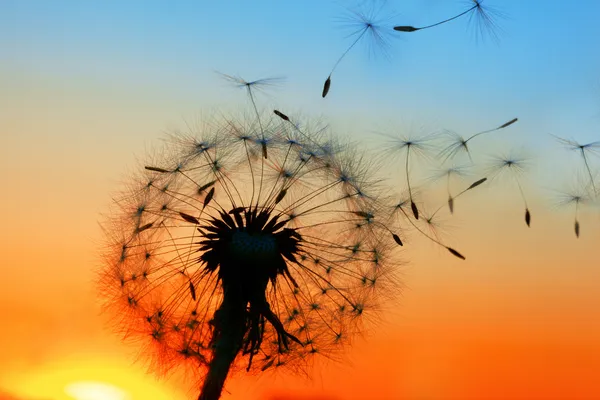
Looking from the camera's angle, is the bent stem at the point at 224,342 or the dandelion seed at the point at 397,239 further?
the dandelion seed at the point at 397,239

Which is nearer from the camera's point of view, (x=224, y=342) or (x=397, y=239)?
(x=224, y=342)

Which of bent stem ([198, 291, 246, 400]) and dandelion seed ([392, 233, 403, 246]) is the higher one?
dandelion seed ([392, 233, 403, 246])

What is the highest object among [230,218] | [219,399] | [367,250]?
[367,250]

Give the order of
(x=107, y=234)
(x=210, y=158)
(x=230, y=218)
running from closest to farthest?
(x=230, y=218) → (x=210, y=158) → (x=107, y=234)

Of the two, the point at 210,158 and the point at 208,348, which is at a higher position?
the point at 210,158

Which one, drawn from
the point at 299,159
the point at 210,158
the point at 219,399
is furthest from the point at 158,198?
the point at 219,399

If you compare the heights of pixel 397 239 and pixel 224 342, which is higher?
pixel 397 239

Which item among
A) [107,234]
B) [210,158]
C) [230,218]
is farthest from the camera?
[107,234]

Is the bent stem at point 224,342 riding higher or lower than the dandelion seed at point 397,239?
lower

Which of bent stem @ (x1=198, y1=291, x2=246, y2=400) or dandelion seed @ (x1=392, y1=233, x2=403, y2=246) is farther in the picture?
dandelion seed @ (x1=392, y1=233, x2=403, y2=246)

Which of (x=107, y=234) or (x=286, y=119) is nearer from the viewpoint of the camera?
(x=286, y=119)

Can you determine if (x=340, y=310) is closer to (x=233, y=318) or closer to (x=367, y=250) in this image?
(x=367, y=250)
